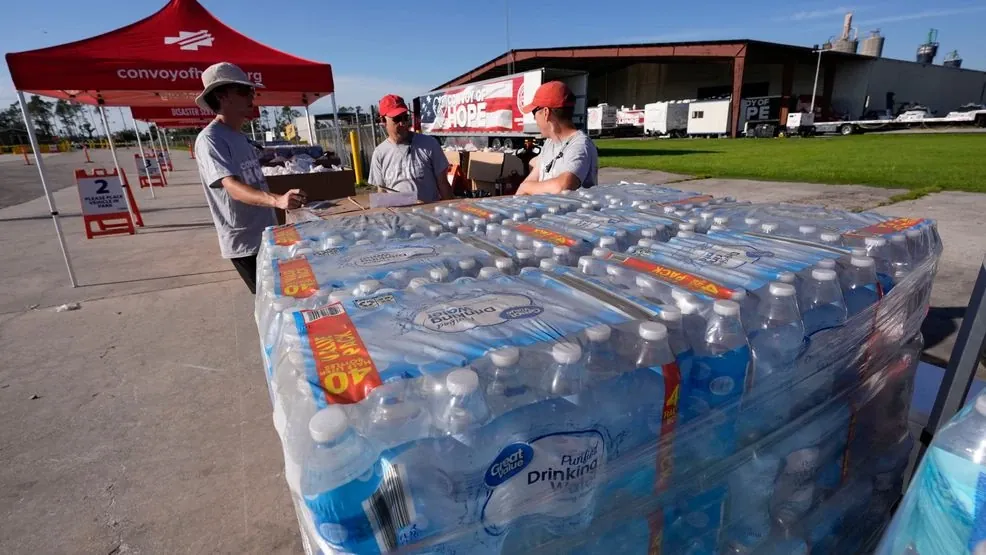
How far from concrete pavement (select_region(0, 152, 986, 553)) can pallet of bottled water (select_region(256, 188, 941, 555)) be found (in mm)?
1215

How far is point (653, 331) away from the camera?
1218 millimetres

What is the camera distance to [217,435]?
9.83ft

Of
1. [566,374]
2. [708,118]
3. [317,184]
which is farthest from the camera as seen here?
[708,118]

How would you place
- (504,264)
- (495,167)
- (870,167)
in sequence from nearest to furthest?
(504,264) < (495,167) < (870,167)

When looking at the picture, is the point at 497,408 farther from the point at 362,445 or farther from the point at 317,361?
the point at 317,361

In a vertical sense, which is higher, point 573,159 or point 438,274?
point 573,159

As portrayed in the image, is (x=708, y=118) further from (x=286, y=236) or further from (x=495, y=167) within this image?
(x=286, y=236)

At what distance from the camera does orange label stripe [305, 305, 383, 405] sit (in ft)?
3.46

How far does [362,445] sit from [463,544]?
0.34 m

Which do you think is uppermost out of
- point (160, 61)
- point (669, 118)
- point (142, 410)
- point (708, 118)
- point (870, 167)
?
point (160, 61)

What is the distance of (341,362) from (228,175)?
2.91 metres

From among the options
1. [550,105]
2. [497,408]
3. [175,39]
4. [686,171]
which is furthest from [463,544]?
[686,171]

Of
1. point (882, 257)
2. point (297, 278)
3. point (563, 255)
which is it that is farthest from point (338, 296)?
point (882, 257)

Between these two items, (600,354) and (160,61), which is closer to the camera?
(600,354)
